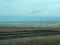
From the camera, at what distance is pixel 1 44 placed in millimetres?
20188

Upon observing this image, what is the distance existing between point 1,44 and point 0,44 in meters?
0.22

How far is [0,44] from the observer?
802 inches
